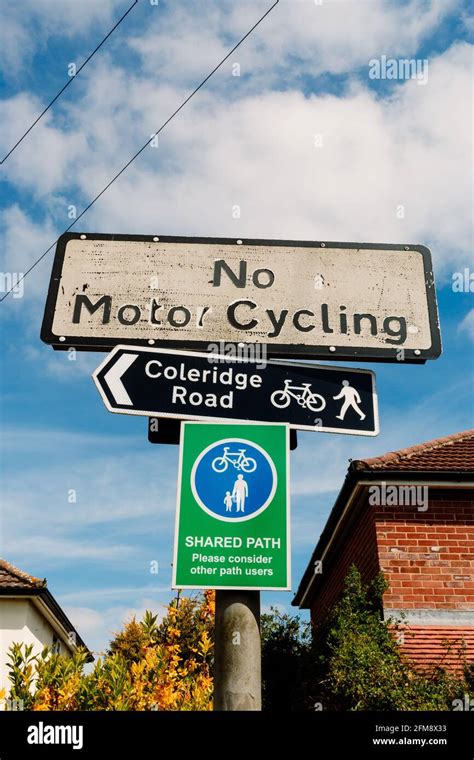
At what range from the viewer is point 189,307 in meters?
2.90

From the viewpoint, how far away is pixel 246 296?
9.59ft

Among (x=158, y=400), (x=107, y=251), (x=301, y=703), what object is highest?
(x=107, y=251)

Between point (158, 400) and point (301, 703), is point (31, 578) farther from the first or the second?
point (158, 400)

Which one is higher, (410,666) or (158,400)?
(158,400)

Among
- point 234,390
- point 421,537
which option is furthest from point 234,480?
point 421,537

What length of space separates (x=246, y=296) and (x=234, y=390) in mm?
507

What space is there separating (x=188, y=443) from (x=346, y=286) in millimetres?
1117

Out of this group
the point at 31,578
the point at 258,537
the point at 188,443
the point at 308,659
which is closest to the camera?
the point at 258,537

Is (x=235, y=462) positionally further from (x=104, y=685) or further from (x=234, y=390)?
(x=104, y=685)

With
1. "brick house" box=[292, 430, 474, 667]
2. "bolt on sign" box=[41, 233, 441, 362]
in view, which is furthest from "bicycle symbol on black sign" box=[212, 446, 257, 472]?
"brick house" box=[292, 430, 474, 667]

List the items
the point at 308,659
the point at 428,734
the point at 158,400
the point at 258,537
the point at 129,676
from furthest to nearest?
the point at 308,659, the point at 129,676, the point at 428,734, the point at 158,400, the point at 258,537

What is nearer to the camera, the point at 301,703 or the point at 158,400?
the point at 158,400

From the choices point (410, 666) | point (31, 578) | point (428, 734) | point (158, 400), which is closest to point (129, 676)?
point (410, 666)

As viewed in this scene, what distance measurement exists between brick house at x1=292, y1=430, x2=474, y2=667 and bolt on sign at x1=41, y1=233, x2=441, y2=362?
6419mm
